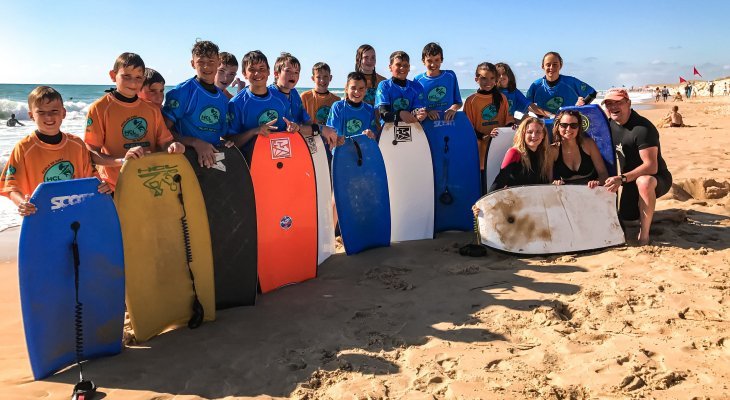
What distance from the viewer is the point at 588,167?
4.42m

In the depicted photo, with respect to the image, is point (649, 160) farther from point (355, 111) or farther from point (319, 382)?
point (319, 382)

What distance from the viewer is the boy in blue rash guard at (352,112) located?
15.3 feet

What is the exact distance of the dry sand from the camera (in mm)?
2383

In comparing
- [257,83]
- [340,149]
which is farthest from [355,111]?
[257,83]

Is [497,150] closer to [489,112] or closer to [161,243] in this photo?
[489,112]

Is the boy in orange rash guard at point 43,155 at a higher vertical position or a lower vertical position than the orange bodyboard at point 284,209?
higher

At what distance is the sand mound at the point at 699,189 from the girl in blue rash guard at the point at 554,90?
1.61 m

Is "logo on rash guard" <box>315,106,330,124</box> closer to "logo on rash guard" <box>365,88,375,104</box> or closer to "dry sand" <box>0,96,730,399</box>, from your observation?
"logo on rash guard" <box>365,88,375,104</box>

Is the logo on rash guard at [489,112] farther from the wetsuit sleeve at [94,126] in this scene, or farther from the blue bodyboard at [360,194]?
the wetsuit sleeve at [94,126]

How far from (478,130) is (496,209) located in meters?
1.27

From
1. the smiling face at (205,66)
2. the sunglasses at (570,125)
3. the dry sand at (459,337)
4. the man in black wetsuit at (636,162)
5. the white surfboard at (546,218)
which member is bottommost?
the dry sand at (459,337)

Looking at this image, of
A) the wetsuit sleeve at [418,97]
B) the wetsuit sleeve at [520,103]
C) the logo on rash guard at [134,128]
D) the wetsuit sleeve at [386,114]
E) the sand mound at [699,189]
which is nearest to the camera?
the logo on rash guard at [134,128]

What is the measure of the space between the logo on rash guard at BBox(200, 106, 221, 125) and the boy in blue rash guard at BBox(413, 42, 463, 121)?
212cm

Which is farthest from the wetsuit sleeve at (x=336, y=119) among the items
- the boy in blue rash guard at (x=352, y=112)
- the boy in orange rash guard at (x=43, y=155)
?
the boy in orange rash guard at (x=43, y=155)
